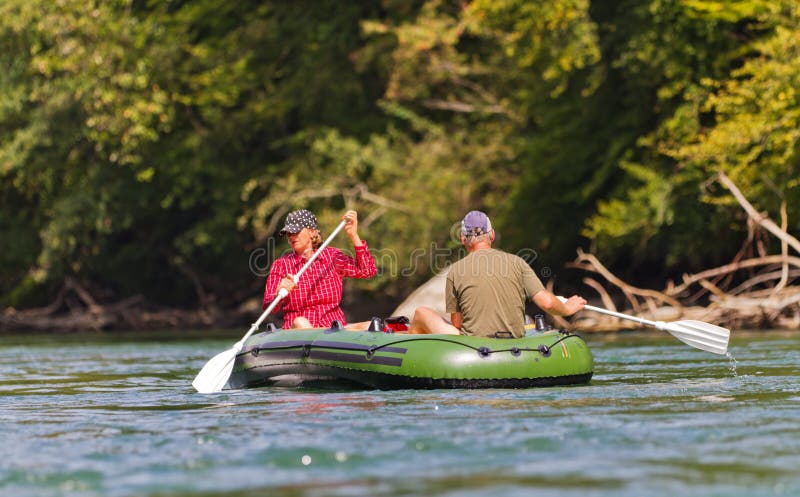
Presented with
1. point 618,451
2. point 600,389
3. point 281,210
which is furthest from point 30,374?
point 281,210

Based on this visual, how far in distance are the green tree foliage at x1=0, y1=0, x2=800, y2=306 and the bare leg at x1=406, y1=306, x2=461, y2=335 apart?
808cm

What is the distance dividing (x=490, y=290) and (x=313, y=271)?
1.66 m

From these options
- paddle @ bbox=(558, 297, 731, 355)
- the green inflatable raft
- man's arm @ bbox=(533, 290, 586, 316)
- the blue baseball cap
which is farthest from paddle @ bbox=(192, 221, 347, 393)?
paddle @ bbox=(558, 297, 731, 355)

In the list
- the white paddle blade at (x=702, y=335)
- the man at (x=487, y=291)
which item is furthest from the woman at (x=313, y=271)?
the white paddle blade at (x=702, y=335)

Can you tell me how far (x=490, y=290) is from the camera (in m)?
8.95

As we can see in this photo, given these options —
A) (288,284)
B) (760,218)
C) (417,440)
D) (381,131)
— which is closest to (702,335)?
(288,284)

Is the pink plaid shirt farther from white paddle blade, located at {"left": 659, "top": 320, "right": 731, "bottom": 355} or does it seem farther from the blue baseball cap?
white paddle blade, located at {"left": 659, "top": 320, "right": 731, "bottom": 355}

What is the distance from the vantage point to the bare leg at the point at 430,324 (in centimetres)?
923

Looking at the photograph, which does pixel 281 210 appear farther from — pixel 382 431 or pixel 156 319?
pixel 382 431

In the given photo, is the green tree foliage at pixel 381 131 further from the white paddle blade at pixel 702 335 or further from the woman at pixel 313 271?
the woman at pixel 313 271

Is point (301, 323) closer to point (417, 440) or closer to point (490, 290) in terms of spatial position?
point (490, 290)

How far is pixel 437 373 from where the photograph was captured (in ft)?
29.1

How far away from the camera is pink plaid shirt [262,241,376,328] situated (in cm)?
1005

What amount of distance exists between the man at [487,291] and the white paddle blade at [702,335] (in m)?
1.76
